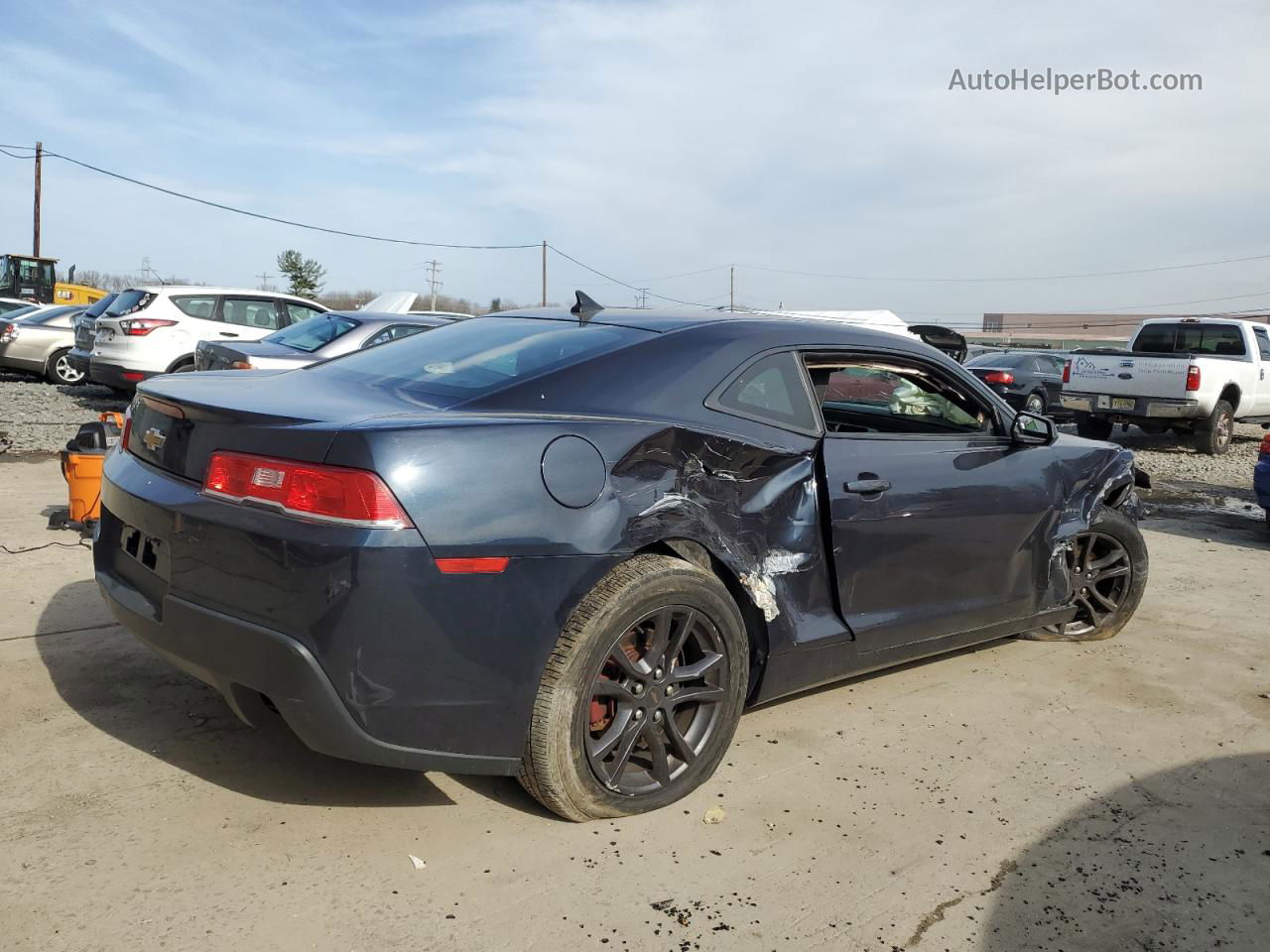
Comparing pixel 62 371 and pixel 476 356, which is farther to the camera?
pixel 62 371

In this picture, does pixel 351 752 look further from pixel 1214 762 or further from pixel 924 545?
pixel 1214 762

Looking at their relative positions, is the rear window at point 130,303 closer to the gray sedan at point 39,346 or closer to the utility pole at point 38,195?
the gray sedan at point 39,346

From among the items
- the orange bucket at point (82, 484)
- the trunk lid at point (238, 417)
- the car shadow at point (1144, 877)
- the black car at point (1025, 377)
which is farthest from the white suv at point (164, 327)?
the car shadow at point (1144, 877)

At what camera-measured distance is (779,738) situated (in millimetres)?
3727

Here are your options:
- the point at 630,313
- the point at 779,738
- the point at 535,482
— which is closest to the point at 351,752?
the point at 535,482

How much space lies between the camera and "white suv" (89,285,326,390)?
500 inches

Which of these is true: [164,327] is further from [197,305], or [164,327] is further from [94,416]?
[94,416]

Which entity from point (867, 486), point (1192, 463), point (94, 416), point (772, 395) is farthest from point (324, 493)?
point (1192, 463)

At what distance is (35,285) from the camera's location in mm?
33219

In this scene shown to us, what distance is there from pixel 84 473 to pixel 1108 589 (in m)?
5.37

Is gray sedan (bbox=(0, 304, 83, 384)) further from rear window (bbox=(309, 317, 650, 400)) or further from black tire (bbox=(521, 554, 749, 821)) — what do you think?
black tire (bbox=(521, 554, 749, 821))

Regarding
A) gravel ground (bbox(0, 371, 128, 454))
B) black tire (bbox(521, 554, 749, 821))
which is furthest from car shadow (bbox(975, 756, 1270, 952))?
gravel ground (bbox(0, 371, 128, 454))

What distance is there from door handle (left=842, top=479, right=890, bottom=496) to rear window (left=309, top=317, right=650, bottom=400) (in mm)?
865

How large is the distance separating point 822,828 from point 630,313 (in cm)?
192
